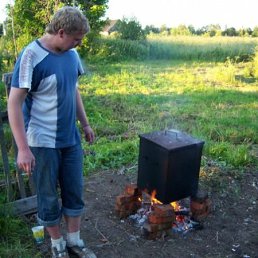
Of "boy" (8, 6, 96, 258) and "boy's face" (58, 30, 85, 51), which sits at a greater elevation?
"boy's face" (58, 30, 85, 51)

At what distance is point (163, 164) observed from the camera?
306 centimetres

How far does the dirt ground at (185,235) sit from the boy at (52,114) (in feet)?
1.81

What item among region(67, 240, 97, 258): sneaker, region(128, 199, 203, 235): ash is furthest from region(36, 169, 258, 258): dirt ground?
region(67, 240, 97, 258): sneaker

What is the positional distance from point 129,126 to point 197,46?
43.2 feet

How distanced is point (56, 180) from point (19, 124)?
524mm

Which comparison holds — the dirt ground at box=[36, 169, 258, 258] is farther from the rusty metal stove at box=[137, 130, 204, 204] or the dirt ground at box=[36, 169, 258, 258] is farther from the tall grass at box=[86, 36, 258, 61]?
the tall grass at box=[86, 36, 258, 61]

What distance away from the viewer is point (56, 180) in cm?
251

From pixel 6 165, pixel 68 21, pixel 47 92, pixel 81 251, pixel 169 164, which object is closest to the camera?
pixel 68 21

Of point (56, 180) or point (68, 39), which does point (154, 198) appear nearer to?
point (56, 180)

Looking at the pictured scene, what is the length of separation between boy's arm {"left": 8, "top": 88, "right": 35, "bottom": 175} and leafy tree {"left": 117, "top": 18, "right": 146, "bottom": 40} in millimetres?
18160

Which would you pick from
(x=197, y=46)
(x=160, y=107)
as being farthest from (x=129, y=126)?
(x=197, y=46)

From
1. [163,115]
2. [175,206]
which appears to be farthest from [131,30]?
[175,206]

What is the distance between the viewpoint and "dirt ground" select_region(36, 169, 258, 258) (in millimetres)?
3000

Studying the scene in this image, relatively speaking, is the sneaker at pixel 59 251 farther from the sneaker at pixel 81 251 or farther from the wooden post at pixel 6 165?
the wooden post at pixel 6 165
